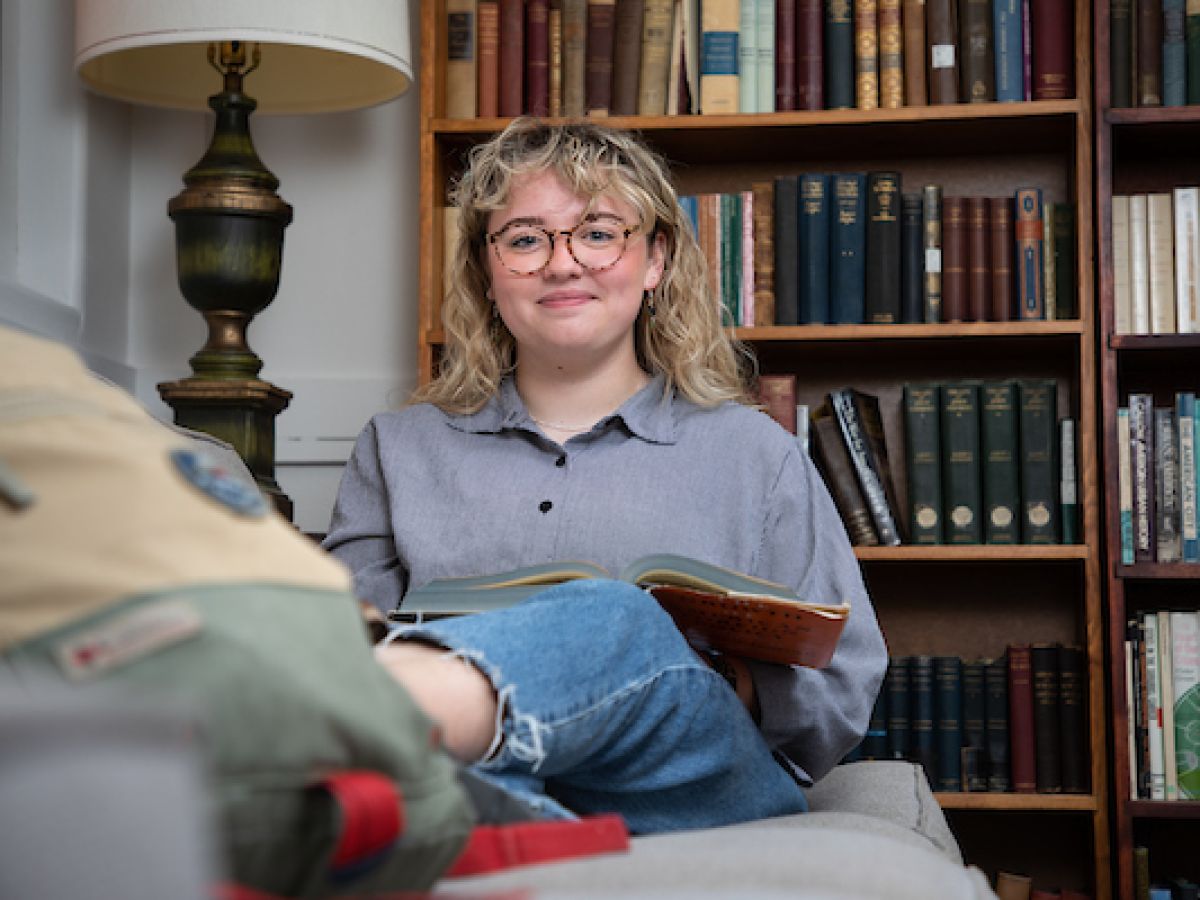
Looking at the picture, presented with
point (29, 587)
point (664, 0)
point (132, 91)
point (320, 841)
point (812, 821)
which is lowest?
point (812, 821)

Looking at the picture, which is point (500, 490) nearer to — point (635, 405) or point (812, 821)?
point (635, 405)

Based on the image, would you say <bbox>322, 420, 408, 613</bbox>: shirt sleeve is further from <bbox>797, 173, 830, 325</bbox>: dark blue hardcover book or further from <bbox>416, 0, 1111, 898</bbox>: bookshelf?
<bbox>797, 173, 830, 325</bbox>: dark blue hardcover book

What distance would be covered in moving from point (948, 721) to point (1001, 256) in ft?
2.44

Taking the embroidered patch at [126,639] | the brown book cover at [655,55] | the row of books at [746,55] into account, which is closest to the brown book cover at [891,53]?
the row of books at [746,55]

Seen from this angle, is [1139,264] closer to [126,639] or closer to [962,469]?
[962,469]

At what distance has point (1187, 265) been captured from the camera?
2.31 metres

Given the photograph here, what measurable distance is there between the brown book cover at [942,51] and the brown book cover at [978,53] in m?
0.02

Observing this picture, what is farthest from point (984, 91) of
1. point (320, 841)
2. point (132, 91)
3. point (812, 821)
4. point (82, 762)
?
point (82, 762)

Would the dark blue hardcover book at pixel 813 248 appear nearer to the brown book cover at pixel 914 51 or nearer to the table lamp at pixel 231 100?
the brown book cover at pixel 914 51

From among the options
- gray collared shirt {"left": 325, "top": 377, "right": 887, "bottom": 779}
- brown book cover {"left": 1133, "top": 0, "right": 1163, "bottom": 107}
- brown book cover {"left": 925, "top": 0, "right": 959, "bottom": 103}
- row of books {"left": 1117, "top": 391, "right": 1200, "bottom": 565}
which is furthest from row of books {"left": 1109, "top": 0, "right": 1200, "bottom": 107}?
gray collared shirt {"left": 325, "top": 377, "right": 887, "bottom": 779}

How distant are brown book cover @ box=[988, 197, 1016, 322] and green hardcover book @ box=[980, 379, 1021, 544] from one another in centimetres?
12

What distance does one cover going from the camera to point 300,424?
266 centimetres

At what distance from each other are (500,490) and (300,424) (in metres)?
1.04

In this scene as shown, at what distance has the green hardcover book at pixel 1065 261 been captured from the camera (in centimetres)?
236
